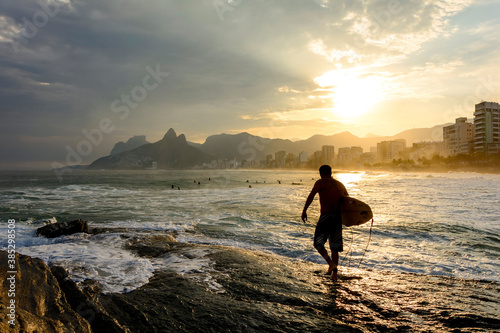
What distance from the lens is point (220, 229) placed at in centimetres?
1205

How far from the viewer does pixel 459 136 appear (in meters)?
131

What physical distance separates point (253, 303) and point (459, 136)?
542ft

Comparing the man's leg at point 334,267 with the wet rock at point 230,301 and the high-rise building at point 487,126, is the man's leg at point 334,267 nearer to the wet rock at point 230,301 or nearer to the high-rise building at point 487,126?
the wet rock at point 230,301

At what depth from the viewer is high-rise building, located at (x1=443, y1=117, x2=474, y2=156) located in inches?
5054

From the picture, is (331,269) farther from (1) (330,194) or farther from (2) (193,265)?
(2) (193,265)

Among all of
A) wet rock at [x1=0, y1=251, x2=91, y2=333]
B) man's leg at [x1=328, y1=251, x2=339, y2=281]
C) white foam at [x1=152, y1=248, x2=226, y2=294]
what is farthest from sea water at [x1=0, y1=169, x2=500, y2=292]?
man's leg at [x1=328, y1=251, x2=339, y2=281]

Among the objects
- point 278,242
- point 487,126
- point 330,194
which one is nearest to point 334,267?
point 330,194

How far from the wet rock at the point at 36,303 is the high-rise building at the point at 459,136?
158714 mm

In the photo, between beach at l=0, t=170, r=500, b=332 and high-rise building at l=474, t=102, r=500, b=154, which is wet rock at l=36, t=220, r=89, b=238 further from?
high-rise building at l=474, t=102, r=500, b=154

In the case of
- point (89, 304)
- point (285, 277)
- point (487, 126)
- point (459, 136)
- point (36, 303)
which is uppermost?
point (487, 126)

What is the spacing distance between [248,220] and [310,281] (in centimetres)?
890

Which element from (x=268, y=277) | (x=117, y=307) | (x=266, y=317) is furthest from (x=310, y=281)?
(x=117, y=307)

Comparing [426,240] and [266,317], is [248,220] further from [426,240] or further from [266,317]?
[266,317]

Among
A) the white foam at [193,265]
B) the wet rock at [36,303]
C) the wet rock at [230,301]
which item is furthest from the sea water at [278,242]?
the wet rock at [36,303]
